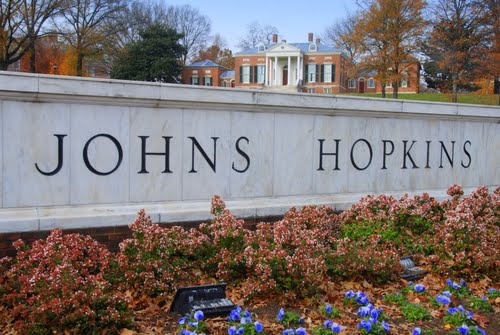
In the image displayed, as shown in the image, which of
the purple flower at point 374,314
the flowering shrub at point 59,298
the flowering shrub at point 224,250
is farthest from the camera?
the flowering shrub at point 224,250

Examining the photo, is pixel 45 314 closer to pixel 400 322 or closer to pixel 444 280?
pixel 400 322

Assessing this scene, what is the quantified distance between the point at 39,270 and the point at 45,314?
0.58 metres

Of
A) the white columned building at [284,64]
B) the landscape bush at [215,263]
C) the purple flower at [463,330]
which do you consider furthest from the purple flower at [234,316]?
the white columned building at [284,64]

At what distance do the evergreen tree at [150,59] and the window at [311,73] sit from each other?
85.5 feet

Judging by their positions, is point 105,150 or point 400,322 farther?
point 105,150

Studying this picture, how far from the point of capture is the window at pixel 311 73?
68.3 metres

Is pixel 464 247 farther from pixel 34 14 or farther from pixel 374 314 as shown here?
pixel 34 14

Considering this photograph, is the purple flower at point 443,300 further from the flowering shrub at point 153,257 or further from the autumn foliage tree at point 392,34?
the autumn foliage tree at point 392,34

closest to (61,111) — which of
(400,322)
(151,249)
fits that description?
(151,249)

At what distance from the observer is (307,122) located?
668 centimetres

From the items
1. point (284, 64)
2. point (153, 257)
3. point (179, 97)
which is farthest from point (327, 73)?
point (153, 257)

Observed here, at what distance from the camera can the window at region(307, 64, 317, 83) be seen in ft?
224

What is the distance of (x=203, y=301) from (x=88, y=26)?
142 ft

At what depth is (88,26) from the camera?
142 feet
